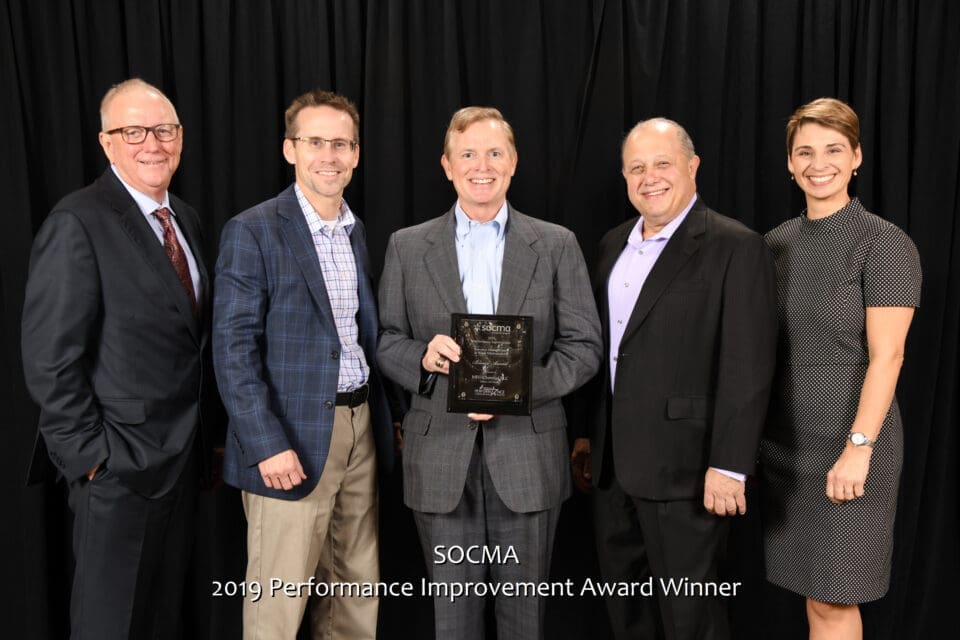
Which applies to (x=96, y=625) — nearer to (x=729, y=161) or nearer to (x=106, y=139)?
(x=106, y=139)

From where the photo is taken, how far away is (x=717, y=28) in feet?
11.0

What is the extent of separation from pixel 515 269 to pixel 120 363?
1.25 metres

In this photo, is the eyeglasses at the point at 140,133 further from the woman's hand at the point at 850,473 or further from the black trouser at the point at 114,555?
the woman's hand at the point at 850,473

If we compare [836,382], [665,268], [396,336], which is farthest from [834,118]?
[396,336]

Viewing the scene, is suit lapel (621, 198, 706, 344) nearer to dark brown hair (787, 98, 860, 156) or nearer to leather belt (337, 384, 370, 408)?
dark brown hair (787, 98, 860, 156)

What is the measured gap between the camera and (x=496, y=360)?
2438mm

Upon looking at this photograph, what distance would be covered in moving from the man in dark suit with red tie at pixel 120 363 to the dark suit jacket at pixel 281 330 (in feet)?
0.55

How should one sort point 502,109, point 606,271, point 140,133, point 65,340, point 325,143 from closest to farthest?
point 65,340
point 140,133
point 325,143
point 606,271
point 502,109

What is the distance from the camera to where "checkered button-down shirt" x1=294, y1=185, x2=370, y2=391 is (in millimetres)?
2695

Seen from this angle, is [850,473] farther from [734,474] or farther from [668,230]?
[668,230]

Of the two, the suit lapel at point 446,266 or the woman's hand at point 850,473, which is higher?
the suit lapel at point 446,266

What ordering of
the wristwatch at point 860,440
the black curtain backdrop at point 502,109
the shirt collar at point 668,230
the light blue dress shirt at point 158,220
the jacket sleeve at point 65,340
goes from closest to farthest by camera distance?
1. the jacket sleeve at point 65,340
2. the wristwatch at point 860,440
3. the light blue dress shirt at point 158,220
4. the shirt collar at point 668,230
5. the black curtain backdrop at point 502,109

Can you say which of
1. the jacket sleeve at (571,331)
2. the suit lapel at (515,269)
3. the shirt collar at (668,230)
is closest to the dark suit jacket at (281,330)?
the suit lapel at (515,269)

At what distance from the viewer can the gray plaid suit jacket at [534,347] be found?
8.52ft
